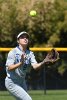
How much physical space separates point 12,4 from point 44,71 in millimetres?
3447

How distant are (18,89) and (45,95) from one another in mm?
6325

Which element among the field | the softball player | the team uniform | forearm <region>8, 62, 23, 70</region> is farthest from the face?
the field

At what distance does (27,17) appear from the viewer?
639 inches

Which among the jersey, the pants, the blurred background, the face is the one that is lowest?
the blurred background

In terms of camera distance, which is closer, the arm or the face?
the arm

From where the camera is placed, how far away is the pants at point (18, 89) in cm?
717

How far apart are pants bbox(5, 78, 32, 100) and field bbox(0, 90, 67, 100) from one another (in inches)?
202

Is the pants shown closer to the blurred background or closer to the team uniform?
the team uniform

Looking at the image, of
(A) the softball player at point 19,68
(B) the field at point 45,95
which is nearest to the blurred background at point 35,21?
(B) the field at point 45,95

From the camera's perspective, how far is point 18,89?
722 centimetres

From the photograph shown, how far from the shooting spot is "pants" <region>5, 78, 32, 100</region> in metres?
7.17

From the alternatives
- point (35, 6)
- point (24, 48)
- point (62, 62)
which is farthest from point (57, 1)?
point (24, 48)

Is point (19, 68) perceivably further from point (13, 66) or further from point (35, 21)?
point (35, 21)

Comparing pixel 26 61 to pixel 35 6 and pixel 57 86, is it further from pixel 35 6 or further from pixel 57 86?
pixel 35 6
